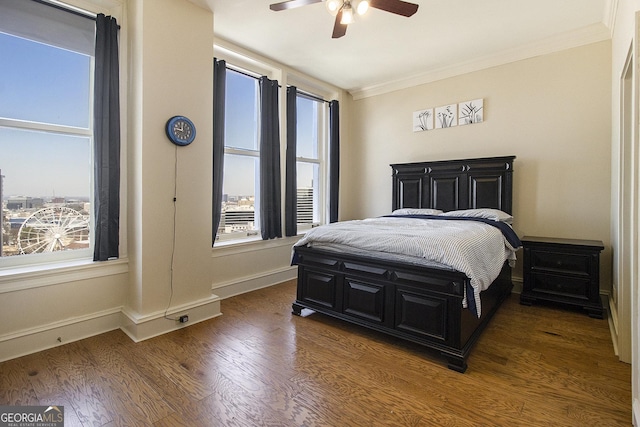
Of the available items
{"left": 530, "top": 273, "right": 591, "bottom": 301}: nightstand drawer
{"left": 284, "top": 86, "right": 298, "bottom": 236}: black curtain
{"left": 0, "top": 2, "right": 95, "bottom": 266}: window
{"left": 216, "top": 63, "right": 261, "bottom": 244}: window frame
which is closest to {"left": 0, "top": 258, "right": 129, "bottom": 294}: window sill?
{"left": 0, "top": 2, "right": 95, "bottom": 266}: window

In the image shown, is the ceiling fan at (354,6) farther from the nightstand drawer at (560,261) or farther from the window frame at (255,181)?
the nightstand drawer at (560,261)

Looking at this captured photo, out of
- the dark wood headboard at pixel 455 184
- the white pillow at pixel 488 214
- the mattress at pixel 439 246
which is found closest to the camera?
the mattress at pixel 439 246

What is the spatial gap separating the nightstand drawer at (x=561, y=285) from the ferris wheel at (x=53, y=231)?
14.8 ft

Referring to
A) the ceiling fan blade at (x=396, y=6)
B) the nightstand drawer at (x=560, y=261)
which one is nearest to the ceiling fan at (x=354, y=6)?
the ceiling fan blade at (x=396, y=6)

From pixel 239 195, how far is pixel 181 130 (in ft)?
4.19

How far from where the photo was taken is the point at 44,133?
8.02 feet

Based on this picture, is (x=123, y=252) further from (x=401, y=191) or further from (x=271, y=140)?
(x=401, y=191)

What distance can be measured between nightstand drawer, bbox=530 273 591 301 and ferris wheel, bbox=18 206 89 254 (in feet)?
14.8

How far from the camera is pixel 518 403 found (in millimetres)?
1736

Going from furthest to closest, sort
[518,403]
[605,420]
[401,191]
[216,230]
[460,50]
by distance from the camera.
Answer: [401,191] → [460,50] → [216,230] → [518,403] → [605,420]

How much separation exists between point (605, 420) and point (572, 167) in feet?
9.20

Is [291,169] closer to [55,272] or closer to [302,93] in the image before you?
[302,93]

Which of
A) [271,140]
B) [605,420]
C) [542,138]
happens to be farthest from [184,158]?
[542,138]

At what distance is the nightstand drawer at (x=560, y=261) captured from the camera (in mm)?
3027
